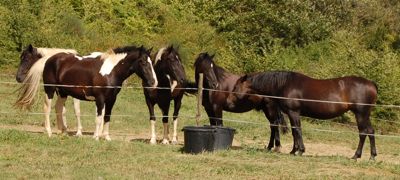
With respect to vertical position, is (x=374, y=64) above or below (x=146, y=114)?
above

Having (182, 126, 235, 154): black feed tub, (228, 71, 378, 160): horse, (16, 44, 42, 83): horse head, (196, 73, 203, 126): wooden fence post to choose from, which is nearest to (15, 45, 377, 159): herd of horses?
(228, 71, 378, 160): horse

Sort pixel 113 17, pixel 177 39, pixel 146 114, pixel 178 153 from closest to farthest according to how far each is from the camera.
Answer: pixel 178 153 → pixel 146 114 → pixel 177 39 → pixel 113 17

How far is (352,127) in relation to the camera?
1953 cm

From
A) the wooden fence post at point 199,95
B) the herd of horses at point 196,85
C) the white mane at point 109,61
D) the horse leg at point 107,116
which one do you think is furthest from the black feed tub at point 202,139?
the white mane at point 109,61

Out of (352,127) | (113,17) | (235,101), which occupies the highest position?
(113,17)

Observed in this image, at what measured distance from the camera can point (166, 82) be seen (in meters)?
13.4

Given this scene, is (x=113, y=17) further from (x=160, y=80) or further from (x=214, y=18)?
(x=160, y=80)

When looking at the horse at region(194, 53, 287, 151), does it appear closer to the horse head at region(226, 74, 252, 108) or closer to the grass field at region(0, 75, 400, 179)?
the horse head at region(226, 74, 252, 108)

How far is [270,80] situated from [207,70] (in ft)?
5.07

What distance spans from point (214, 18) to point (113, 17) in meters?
4.83

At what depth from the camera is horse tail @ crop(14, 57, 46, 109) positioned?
13.2m

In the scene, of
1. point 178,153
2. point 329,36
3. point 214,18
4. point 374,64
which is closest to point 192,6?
point 214,18

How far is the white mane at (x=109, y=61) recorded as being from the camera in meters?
12.6

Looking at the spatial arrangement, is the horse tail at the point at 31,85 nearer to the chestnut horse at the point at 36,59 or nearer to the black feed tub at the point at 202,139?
the chestnut horse at the point at 36,59
